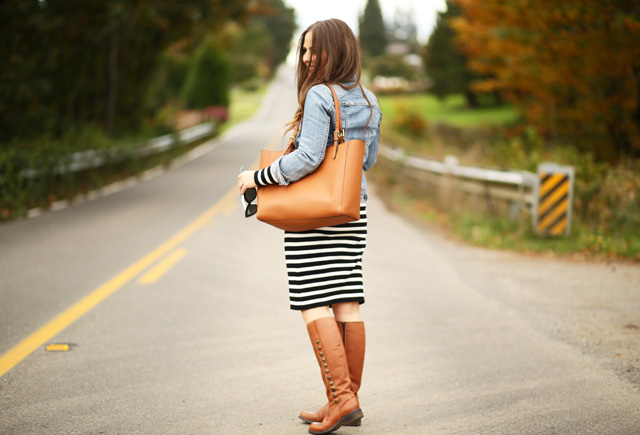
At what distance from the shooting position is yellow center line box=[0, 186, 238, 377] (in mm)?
4441

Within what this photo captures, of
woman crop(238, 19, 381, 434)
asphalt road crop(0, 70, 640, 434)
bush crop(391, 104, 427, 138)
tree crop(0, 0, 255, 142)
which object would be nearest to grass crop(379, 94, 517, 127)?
bush crop(391, 104, 427, 138)

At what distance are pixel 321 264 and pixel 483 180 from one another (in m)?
8.23

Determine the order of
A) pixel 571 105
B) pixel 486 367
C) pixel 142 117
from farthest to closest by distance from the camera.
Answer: pixel 142 117 < pixel 571 105 < pixel 486 367

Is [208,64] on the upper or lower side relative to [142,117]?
upper

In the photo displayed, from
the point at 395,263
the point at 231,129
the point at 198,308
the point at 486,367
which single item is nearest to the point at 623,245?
the point at 395,263

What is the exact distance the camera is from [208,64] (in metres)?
47.9

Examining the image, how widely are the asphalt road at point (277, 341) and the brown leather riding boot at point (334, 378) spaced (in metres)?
0.21

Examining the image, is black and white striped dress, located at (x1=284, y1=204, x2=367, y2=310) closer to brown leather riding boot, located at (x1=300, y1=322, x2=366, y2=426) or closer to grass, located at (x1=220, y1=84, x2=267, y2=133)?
brown leather riding boot, located at (x1=300, y1=322, x2=366, y2=426)

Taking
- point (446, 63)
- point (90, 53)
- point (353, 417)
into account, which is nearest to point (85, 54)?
point (90, 53)

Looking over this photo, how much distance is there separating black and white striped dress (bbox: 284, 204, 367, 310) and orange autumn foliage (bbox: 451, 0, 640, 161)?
10746 millimetres

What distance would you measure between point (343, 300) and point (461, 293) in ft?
11.1

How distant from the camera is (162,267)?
742cm

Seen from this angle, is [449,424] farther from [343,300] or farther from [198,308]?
[198,308]

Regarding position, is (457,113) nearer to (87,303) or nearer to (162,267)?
(162,267)
